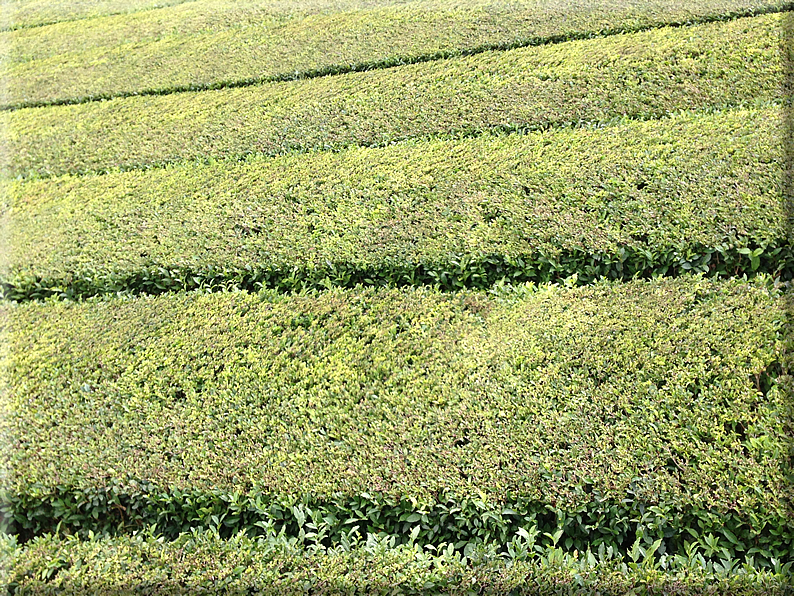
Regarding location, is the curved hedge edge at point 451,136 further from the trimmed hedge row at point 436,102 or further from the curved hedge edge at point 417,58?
the curved hedge edge at point 417,58

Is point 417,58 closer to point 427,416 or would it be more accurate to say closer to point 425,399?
point 425,399

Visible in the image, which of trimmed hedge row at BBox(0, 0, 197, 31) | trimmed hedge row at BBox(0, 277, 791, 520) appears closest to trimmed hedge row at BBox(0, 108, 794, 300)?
trimmed hedge row at BBox(0, 277, 791, 520)

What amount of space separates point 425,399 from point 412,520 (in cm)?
70

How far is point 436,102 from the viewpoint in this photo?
6.60 metres

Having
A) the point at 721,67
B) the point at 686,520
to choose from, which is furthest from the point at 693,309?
the point at 721,67

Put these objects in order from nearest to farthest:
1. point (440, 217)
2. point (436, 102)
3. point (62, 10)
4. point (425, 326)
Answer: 1. point (425, 326)
2. point (440, 217)
3. point (436, 102)
4. point (62, 10)

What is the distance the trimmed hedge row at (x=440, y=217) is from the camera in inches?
175

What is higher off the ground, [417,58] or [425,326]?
[417,58]

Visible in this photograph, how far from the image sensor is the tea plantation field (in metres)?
3.07

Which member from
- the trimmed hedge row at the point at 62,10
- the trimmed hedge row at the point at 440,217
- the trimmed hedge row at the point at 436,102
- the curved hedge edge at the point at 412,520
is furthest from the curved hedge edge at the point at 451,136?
the trimmed hedge row at the point at 62,10

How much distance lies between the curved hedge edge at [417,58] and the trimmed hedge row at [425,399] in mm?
4013

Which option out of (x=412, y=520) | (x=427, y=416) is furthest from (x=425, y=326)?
(x=412, y=520)

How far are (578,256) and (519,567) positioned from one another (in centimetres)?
228

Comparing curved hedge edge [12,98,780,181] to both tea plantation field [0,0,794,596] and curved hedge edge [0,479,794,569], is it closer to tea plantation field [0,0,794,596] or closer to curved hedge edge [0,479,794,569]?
tea plantation field [0,0,794,596]
